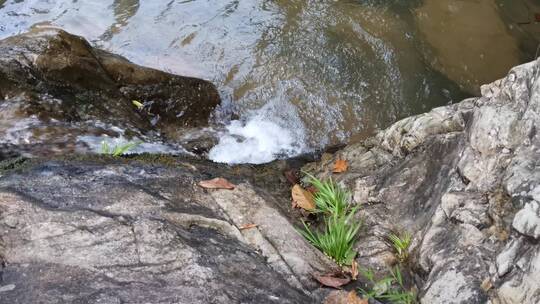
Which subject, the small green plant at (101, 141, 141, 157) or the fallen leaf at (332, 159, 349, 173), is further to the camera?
the fallen leaf at (332, 159, 349, 173)

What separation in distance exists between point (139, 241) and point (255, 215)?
39.6 inches

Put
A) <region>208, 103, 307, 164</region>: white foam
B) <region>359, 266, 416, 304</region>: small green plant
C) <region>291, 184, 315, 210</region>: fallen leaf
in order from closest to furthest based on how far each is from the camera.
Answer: <region>359, 266, 416, 304</region>: small green plant, <region>291, 184, 315, 210</region>: fallen leaf, <region>208, 103, 307, 164</region>: white foam

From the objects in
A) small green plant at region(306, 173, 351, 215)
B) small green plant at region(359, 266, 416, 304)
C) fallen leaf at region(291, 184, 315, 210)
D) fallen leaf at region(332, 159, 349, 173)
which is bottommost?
fallen leaf at region(291, 184, 315, 210)

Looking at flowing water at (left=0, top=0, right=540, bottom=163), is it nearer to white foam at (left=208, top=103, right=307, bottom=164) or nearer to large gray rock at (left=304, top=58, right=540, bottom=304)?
white foam at (left=208, top=103, right=307, bottom=164)

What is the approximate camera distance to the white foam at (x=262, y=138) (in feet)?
19.5

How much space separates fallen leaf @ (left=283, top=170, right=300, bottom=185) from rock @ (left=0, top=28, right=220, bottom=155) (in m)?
1.41

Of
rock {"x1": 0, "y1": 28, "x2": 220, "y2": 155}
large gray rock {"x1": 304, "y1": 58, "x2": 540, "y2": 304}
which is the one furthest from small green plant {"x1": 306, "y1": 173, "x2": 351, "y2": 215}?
rock {"x1": 0, "y1": 28, "x2": 220, "y2": 155}

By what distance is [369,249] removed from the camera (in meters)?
3.94

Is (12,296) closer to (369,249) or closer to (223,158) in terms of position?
(369,249)

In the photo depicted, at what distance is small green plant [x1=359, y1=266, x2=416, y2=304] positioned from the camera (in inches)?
134

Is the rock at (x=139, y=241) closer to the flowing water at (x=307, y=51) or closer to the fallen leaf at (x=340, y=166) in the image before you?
the fallen leaf at (x=340, y=166)

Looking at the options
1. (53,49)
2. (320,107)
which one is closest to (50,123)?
(53,49)

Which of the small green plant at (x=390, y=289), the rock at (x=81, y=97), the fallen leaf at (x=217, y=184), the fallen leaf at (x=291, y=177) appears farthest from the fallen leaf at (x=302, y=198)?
the rock at (x=81, y=97)

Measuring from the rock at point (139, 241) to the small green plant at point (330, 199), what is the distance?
0.49 m
